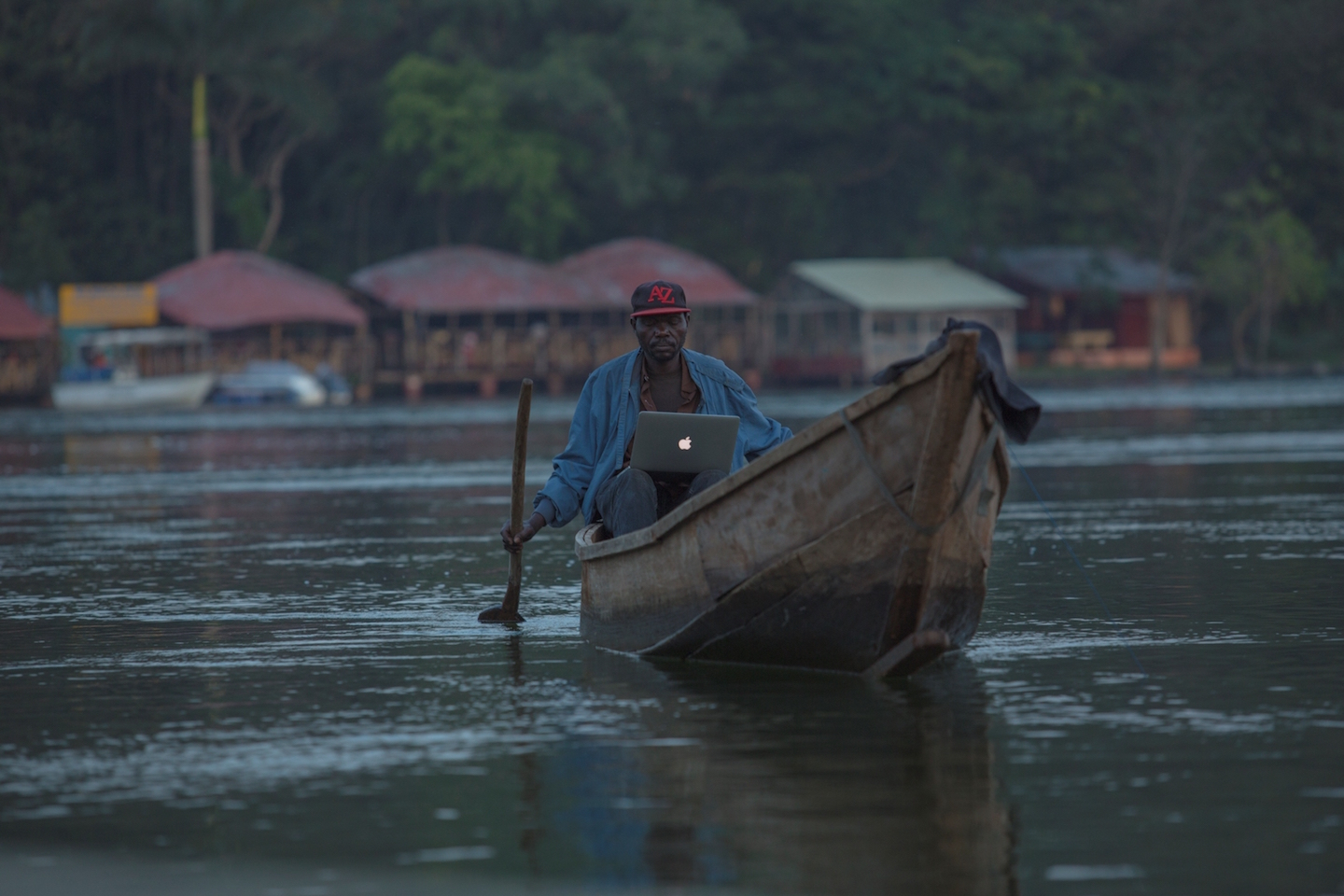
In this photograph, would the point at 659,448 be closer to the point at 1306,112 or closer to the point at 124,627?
the point at 124,627

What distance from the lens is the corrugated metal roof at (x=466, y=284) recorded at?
51.9 meters

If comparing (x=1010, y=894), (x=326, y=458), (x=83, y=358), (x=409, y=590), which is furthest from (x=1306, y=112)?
(x=1010, y=894)

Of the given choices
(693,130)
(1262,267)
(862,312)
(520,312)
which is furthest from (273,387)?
(1262,267)

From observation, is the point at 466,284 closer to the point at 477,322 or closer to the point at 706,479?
the point at 477,322

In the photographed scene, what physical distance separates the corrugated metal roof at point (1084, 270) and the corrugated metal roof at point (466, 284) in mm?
15094

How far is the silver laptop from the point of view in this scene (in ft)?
30.1

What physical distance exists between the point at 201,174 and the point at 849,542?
46014mm

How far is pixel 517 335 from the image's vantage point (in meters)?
56.4

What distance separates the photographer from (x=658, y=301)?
30.4ft

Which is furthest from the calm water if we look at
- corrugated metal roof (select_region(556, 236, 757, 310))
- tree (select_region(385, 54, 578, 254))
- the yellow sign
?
corrugated metal roof (select_region(556, 236, 757, 310))

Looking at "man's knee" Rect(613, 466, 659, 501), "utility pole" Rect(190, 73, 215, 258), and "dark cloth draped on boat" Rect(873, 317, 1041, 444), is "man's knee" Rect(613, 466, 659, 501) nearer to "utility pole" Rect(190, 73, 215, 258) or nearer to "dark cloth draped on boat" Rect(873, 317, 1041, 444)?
"dark cloth draped on boat" Rect(873, 317, 1041, 444)

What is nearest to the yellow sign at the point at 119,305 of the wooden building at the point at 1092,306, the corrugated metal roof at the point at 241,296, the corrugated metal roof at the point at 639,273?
the corrugated metal roof at the point at 241,296

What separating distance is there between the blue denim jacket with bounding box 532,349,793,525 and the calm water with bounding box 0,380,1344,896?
782 mm

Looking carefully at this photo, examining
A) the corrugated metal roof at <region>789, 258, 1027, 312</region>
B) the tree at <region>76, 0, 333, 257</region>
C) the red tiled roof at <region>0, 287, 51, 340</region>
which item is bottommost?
the red tiled roof at <region>0, 287, 51, 340</region>
